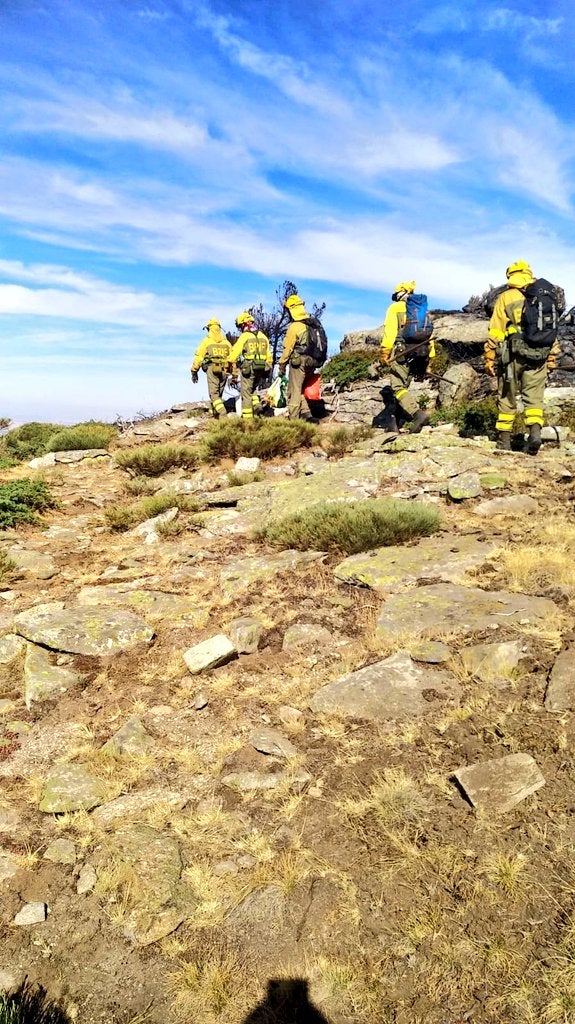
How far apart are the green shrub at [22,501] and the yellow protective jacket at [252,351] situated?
6909 millimetres

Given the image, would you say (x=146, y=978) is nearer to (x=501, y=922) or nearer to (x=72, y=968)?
(x=72, y=968)

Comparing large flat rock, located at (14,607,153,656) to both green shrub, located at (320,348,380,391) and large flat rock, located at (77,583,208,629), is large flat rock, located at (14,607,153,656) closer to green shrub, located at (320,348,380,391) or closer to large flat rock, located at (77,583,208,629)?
large flat rock, located at (77,583,208,629)

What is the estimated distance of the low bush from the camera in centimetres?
862

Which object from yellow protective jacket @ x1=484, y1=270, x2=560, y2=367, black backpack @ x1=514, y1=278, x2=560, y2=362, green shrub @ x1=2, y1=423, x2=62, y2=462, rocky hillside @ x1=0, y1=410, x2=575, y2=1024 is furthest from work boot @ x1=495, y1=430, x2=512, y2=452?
green shrub @ x1=2, y1=423, x2=62, y2=462

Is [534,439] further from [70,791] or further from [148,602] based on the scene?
[70,791]

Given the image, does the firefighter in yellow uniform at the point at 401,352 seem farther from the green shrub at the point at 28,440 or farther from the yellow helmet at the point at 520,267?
the green shrub at the point at 28,440

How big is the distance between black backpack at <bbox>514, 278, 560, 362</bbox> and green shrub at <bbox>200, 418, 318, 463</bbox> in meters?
5.10

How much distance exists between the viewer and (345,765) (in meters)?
3.46

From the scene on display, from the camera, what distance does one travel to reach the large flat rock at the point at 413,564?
223 inches

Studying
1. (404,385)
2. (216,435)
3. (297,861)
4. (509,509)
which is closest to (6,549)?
(216,435)

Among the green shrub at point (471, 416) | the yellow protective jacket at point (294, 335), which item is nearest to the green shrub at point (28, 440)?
the yellow protective jacket at point (294, 335)

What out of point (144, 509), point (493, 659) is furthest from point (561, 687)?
point (144, 509)

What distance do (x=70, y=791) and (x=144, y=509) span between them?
580cm

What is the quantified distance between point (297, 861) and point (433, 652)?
1.99 metres
